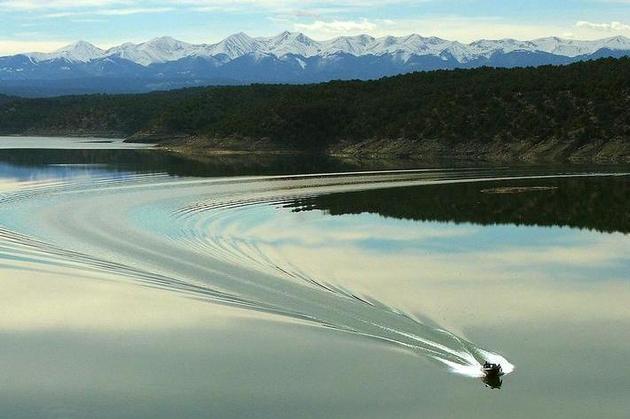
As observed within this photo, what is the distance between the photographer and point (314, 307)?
27.5m

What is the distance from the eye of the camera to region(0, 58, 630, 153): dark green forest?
9356 centimetres

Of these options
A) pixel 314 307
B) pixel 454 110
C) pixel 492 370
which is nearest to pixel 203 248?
pixel 314 307

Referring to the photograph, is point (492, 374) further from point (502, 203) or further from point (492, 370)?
point (502, 203)

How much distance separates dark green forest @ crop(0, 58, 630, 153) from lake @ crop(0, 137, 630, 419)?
38667 mm

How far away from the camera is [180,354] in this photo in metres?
24.1

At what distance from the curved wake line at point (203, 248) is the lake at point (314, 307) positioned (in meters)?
Result: 0.12

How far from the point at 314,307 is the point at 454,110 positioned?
78.9 m

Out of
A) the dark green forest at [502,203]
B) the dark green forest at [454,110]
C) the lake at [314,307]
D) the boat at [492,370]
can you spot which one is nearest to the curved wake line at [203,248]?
the lake at [314,307]

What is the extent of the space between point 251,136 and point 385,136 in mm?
19441

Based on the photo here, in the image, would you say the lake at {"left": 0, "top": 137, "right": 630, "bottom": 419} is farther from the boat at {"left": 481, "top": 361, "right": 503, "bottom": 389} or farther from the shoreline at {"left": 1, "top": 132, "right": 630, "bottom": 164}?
the shoreline at {"left": 1, "top": 132, "right": 630, "bottom": 164}

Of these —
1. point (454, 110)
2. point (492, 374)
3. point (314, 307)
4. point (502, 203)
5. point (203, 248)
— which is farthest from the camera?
point (454, 110)

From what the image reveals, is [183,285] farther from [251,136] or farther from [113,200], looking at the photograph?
[251,136]

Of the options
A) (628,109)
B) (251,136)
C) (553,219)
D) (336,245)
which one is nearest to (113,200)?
(336,245)

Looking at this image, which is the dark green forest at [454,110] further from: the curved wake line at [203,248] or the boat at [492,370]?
the boat at [492,370]
